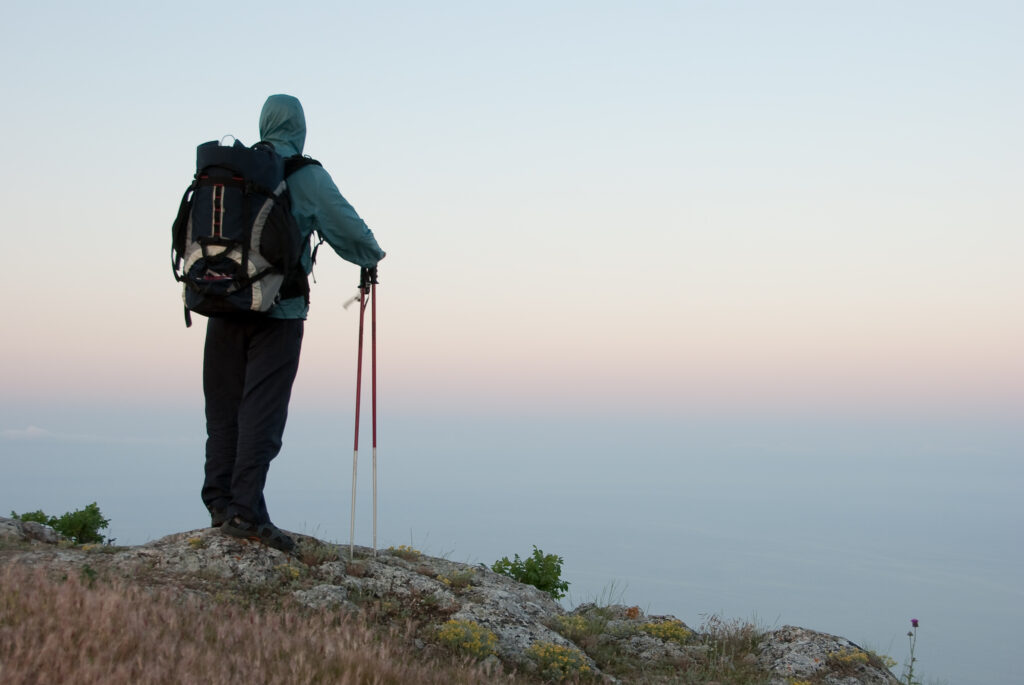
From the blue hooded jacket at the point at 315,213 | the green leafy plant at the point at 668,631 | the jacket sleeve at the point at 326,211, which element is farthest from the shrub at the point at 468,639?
the jacket sleeve at the point at 326,211

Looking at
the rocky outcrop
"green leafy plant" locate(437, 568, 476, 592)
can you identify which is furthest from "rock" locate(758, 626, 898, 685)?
"green leafy plant" locate(437, 568, 476, 592)

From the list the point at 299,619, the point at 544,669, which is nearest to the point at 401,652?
the point at 299,619

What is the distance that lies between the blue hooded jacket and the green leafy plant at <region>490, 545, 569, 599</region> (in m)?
4.39

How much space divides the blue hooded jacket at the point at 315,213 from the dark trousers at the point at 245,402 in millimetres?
297

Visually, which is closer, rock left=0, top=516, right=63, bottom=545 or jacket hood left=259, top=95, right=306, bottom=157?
jacket hood left=259, top=95, right=306, bottom=157

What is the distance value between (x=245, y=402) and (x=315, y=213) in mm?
1580

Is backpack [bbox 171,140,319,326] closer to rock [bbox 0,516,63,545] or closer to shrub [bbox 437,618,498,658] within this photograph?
shrub [bbox 437,618,498,658]

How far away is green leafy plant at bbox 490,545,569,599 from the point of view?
10.2 m

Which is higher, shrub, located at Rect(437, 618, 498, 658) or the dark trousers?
the dark trousers

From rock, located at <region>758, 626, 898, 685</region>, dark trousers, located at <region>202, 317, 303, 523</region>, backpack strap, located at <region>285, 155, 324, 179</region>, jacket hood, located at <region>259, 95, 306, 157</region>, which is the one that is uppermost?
jacket hood, located at <region>259, 95, 306, 157</region>

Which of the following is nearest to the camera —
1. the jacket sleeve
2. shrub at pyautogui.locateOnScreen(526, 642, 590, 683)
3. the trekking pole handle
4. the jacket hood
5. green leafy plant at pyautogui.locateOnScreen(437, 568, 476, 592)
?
shrub at pyautogui.locateOnScreen(526, 642, 590, 683)

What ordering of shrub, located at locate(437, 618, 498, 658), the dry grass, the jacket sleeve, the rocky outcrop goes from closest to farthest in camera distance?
the dry grass < shrub, located at locate(437, 618, 498, 658) < the rocky outcrop < the jacket sleeve

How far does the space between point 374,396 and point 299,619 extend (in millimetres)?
2458

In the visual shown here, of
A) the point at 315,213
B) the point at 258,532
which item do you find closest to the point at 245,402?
the point at 258,532
